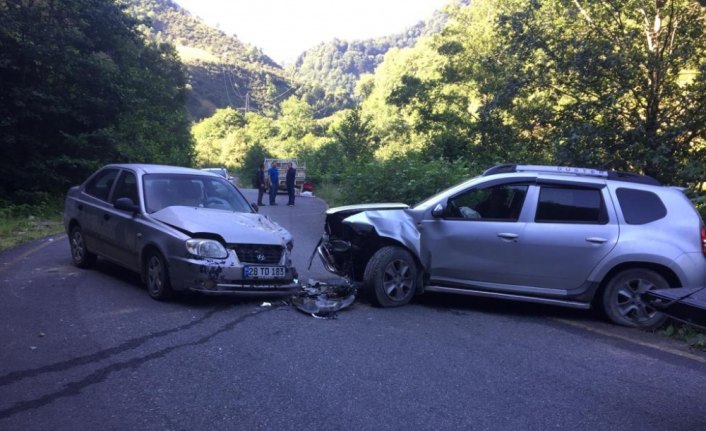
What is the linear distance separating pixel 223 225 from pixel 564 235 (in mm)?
4051

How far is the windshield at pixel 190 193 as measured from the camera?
26.0 feet

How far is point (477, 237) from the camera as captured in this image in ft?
23.8

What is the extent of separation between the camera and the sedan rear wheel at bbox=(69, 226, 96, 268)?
8.89 metres

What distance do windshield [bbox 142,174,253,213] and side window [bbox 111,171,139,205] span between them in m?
0.19

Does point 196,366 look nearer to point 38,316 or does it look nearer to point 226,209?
point 38,316

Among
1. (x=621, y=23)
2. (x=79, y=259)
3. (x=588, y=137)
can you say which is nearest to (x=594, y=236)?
(x=588, y=137)

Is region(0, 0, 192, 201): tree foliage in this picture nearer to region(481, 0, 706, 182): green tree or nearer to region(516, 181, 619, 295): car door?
region(481, 0, 706, 182): green tree

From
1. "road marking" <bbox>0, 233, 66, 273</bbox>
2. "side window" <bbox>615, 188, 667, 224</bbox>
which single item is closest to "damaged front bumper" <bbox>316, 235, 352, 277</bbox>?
"side window" <bbox>615, 188, 667, 224</bbox>

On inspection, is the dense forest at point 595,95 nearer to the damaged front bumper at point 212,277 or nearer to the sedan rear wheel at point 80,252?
the damaged front bumper at point 212,277

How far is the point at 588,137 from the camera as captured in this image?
11.9m

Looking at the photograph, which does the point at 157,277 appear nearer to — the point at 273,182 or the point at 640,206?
the point at 640,206

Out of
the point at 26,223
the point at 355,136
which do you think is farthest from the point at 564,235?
the point at 355,136

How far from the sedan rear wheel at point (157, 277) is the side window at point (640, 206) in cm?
542

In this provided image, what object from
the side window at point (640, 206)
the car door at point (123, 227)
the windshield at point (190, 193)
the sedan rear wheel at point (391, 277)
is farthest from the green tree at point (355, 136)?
the side window at point (640, 206)
